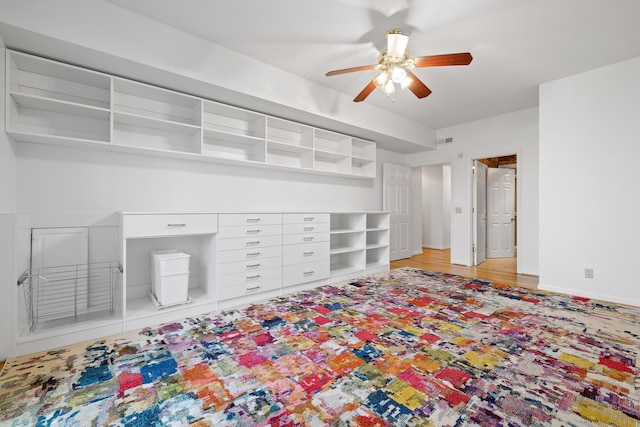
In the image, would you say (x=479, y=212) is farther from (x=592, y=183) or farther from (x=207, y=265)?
(x=207, y=265)

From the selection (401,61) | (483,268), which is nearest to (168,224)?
(401,61)

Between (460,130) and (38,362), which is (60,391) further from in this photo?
(460,130)

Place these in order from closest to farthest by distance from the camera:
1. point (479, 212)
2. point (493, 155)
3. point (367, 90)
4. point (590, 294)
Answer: point (367, 90) → point (590, 294) → point (493, 155) → point (479, 212)

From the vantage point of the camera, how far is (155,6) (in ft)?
7.64

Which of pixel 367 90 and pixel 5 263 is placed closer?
pixel 5 263

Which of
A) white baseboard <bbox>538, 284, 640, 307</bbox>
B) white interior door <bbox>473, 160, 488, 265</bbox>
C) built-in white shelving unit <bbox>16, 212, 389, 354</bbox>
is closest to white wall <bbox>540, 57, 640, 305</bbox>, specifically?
white baseboard <bbox>538, 284, 640, 307</bbox>

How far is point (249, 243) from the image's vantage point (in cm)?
315

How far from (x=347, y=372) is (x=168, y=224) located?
Answer: 6.57 feet

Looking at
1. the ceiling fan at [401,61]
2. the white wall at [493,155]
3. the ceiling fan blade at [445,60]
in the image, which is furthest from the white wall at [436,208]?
the ceiling fan blade at [445,60]

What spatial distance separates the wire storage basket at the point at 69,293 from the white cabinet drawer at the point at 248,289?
95 centimetres

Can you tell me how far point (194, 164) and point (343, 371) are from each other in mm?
2733

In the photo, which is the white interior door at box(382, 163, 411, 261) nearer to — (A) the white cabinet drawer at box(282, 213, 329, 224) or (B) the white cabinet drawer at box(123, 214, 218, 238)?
(A) the white cabinet drawer at box(282, 213, 329, 224)

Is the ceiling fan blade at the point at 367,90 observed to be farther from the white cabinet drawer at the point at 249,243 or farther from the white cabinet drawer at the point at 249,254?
the white cabinet drawer at the point at 249,254

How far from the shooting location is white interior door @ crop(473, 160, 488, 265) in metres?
5.51
